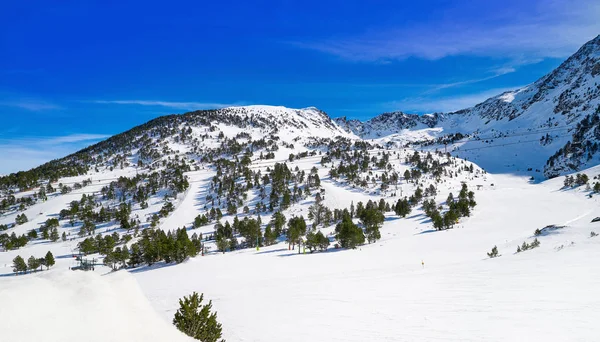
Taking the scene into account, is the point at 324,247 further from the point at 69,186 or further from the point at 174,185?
the point at 69,186

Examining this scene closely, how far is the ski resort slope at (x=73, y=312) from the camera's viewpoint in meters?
4.95

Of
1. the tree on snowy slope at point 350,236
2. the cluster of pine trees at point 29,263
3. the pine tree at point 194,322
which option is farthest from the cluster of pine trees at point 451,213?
the cluster of pine trees at point 29,263

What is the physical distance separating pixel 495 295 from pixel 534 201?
99.9 meters

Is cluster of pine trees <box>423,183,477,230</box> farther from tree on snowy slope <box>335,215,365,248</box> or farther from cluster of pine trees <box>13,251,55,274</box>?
cluster of pine trees <box>13,251,55,274</box>

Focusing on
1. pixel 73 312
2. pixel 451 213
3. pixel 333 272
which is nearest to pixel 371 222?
pixel 451 213

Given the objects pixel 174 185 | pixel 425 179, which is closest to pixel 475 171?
pixel 425 179

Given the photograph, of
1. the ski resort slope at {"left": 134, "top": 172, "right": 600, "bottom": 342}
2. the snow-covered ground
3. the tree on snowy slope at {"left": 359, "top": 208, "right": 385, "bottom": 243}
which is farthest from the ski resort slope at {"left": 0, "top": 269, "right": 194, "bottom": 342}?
the tree on snowy slope at {"left": 359, "top": 208, "right": 385, "bottom": 243}

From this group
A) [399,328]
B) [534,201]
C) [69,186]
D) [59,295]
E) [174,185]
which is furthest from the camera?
[69,186]

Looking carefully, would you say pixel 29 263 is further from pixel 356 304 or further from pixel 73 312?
pixel 73 312

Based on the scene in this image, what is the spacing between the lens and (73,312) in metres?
5.61

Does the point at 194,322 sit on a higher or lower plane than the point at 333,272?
higher

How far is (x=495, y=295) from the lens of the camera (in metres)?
15.1

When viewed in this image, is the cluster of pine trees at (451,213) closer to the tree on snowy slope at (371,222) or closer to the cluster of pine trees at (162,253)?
the tree on snowy slope at (371,222)

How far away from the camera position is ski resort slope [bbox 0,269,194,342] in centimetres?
495
